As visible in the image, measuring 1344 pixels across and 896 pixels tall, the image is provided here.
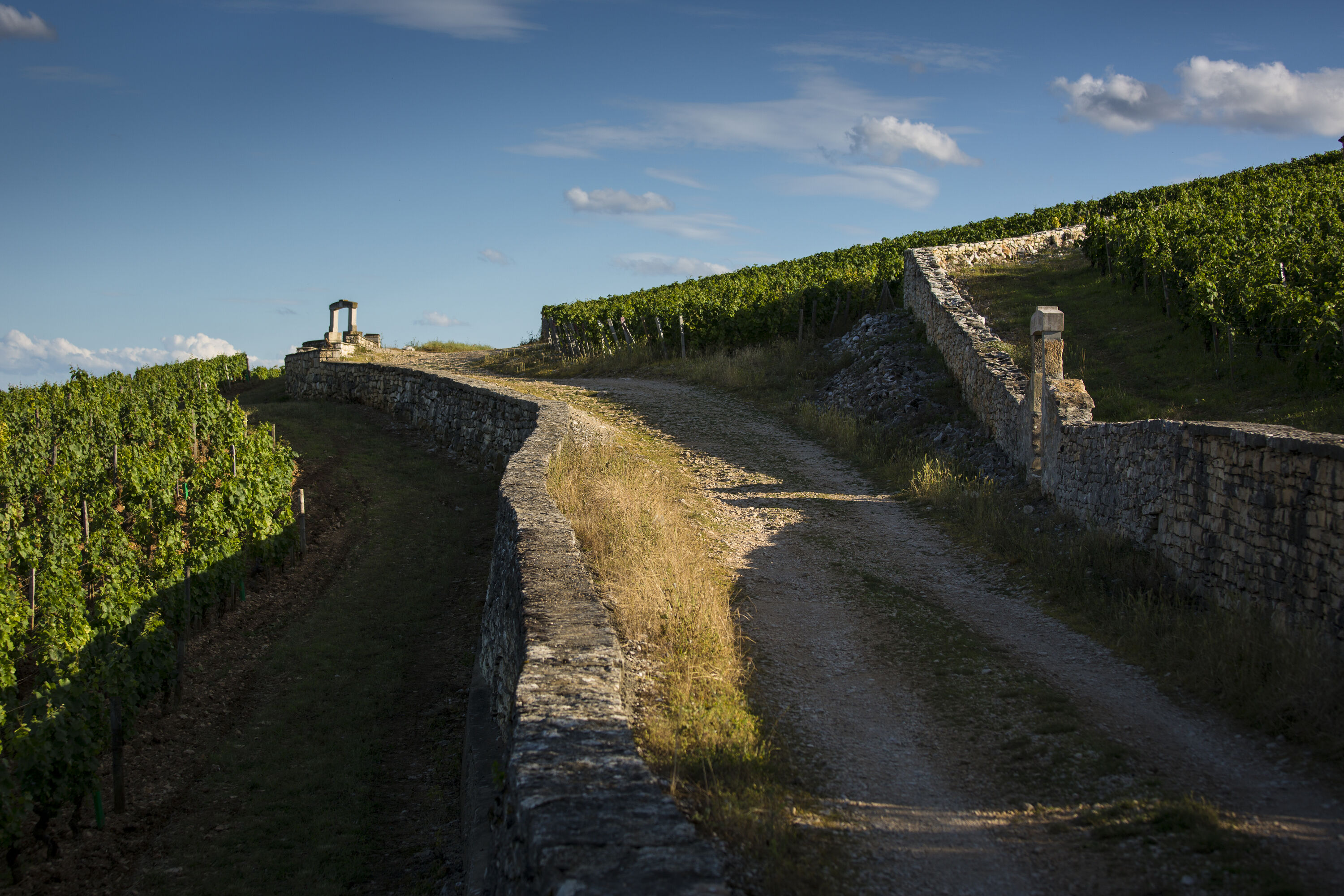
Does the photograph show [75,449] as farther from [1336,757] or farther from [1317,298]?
[1317,298]

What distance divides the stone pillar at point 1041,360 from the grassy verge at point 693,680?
16.3 feet

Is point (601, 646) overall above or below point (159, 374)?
below

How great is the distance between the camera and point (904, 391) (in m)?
18.8

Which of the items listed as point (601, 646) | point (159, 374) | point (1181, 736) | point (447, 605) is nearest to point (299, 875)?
point (601, 646)

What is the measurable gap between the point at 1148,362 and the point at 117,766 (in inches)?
692

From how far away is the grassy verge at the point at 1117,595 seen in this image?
607 centimetres

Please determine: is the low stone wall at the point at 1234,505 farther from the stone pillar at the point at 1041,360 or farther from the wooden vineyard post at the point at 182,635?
the wooden vineyard post at the point at 182,635

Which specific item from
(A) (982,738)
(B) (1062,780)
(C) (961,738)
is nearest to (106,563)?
(C) (961,738)

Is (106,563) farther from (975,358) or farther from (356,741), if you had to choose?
(975,358)

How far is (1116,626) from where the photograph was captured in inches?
327

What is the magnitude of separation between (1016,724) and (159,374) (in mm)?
37207

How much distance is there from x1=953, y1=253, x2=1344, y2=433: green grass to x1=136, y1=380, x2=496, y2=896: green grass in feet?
35.1

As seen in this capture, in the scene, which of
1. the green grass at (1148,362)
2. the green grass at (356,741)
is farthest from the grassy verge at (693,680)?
the green grass at (1148,362)

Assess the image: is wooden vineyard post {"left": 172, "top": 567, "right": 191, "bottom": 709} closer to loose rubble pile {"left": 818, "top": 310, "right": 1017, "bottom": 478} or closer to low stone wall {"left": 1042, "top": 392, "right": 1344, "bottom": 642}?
low stone wall {"left": 1042, "top": 392, "right": 1344, "bottom": 642}
